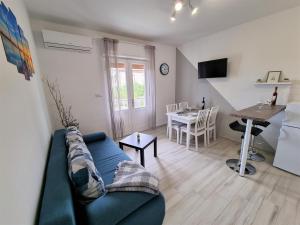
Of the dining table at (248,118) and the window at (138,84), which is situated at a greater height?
the window at (138,84)

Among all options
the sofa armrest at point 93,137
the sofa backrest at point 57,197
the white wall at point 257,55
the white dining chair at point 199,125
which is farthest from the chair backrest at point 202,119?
the sofa backrest at point 57,197

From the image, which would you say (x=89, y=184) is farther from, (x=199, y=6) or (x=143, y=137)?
(x=199, y=6)

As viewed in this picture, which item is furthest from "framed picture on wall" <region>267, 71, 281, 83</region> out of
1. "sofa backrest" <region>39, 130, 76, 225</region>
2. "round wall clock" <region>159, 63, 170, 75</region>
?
"sofa backrest" <region>39, 130, 76, 225</region>

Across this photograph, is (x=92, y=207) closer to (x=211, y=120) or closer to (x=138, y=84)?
(x=211, y=120)

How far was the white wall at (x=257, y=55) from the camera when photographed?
2.39 m

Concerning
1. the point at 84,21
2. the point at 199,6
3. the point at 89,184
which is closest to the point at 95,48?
the point at 84,21

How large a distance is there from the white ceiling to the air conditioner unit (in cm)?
25

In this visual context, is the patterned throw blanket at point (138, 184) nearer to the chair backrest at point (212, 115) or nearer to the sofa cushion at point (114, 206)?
the sofa cushion at point (114, 206)

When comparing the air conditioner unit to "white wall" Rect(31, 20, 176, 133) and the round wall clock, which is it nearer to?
"white wall" Rect(31, 20, 176, 133)

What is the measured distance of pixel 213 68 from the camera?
340 centimetres

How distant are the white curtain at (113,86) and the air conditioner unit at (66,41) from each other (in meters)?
0.40

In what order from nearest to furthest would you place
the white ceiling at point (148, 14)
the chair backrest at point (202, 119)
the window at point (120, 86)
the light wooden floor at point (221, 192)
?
the light wooden floor at point (221, 192)
the white ceiling at point (148, 14)
the chair backrest at point (202, 119)
the window at point (120, 86)

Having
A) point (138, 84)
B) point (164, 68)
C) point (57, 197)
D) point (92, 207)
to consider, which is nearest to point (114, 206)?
point (92, 207)

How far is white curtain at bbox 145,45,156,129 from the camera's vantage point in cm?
388
